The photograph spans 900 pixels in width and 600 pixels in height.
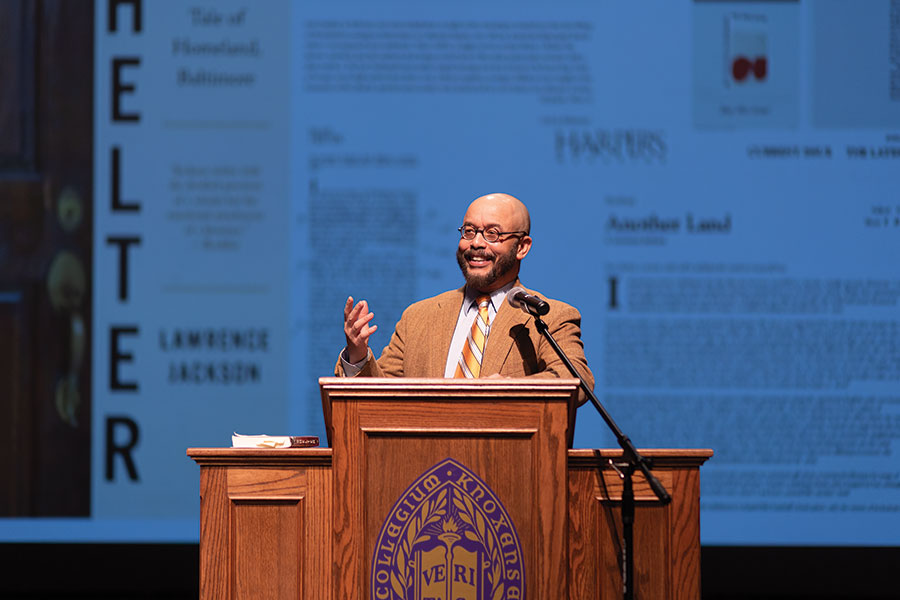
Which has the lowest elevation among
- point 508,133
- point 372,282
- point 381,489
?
point 381,489

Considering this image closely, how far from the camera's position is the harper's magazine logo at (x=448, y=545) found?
2084mm

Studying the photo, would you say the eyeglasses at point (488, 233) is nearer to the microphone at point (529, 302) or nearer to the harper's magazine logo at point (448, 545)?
the microphone at point (529, 302)

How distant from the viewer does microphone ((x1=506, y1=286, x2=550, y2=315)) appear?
91.9 inches

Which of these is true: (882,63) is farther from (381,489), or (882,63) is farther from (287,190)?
(381,489)

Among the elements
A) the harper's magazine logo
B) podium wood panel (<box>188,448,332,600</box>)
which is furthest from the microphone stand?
podium wood panel (<box>188,448,332,600</box>)

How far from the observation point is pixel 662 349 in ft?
13.9

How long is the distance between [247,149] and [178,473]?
1.39 meters

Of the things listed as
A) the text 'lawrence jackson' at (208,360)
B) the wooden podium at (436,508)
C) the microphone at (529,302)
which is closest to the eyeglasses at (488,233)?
the microphone at (529,302)

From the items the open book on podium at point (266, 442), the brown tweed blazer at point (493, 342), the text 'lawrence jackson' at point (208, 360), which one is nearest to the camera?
the open book on podium at point (266, 442)

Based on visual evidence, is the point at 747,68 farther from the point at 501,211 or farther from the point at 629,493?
the point at 629,493

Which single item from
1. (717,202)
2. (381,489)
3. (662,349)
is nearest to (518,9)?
(717,202)

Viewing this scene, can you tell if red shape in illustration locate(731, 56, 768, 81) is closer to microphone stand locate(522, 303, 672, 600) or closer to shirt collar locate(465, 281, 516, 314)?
shirt collar locate(465, 281, 516, 314)

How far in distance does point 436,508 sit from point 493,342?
0.78 m

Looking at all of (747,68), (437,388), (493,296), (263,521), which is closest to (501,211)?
(493,296)
